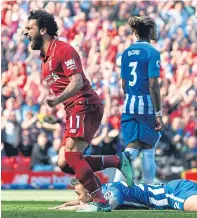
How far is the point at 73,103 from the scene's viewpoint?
9359 millimetres

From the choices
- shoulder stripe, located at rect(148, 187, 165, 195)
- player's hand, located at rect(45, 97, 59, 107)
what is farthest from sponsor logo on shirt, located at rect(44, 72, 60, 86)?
shoulder stripe, located at rect(148, 187, 165, 195)

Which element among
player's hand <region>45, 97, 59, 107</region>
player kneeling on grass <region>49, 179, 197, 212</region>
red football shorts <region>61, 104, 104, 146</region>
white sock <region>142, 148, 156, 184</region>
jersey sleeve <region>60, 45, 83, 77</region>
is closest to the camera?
player's hand <region>45, 97, 59, 107</region>

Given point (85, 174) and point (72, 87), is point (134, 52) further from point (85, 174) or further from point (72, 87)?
point (85, 174)

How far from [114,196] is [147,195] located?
35 centimetres

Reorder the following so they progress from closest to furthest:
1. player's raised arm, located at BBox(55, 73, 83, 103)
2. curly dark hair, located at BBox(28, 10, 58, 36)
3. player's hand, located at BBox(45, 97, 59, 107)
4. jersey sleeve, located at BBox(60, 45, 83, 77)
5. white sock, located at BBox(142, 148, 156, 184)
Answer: player's hand, located at BBox(45, 97, 59, 107) < player's raised arm, located at BBox(55, 73, 83, 103) < jersey sleeve, located at BBox(60, 45, 83, 77) < curly dark hair, located at BBox(28, 10, 58, 36) < white sock, located at BBox(142, 148, 156, 184)

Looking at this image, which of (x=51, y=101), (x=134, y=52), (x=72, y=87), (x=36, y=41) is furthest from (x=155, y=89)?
(x=51, y=101)

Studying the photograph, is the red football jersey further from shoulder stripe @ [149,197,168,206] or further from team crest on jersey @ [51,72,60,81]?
shoulder stripe @ [149,197,168,206]

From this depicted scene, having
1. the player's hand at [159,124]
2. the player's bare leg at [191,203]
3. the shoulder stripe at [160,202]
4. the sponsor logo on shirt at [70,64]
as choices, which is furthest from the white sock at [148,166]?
the sponsor logo on shirt at [70,64]

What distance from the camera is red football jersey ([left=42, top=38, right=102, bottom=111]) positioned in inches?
359

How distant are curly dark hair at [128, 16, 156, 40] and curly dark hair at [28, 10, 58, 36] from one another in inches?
71.5

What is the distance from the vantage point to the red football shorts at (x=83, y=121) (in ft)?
30.2

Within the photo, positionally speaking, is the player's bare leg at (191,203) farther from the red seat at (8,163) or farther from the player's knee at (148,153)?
the red seat at (8,163)

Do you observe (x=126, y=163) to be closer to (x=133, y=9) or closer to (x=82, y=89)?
(x=82, y=89)

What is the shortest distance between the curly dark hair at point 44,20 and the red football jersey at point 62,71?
0.12 metres
